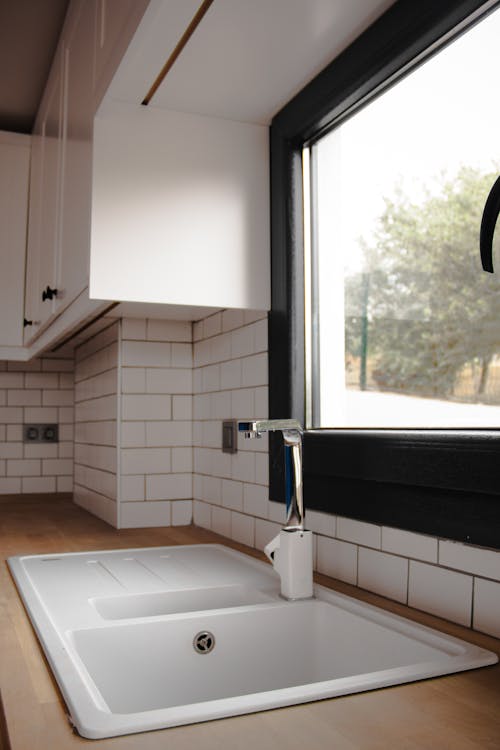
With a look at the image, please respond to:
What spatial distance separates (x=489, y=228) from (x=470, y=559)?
→ 49 cm

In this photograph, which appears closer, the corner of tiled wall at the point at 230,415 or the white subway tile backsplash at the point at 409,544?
the white subway tile backsplash at the point at 409,544

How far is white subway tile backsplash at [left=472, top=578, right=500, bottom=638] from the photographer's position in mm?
1002

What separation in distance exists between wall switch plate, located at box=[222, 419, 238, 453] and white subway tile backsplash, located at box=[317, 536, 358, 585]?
46 centimetres

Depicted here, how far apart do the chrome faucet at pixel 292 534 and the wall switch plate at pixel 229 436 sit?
568 mm

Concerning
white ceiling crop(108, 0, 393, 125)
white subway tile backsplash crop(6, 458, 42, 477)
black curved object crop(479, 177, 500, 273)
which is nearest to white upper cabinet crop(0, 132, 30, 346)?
white subway tile backsplash crop(6, 458, 42, 477)

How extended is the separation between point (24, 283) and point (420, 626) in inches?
82.9

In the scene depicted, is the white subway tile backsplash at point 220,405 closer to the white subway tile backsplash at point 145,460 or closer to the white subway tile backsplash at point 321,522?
the white subway tile backsplash at point 145,460

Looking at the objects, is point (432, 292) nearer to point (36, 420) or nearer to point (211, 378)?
point (211, 378)

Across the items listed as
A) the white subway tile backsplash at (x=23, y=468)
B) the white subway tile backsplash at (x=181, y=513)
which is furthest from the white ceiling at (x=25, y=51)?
the white subway tile backsplash at (x=181, y=513)

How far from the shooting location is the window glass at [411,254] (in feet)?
3.68

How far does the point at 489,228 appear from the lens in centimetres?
81

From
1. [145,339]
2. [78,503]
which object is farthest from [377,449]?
[78,503]

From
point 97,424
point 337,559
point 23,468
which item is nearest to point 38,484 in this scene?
point 23,468

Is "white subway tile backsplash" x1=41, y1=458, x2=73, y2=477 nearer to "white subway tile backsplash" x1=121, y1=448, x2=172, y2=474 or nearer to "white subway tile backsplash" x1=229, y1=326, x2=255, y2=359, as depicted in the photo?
"white subway tile backsplash" x1=121, y1=448, x2=172, y2=474
